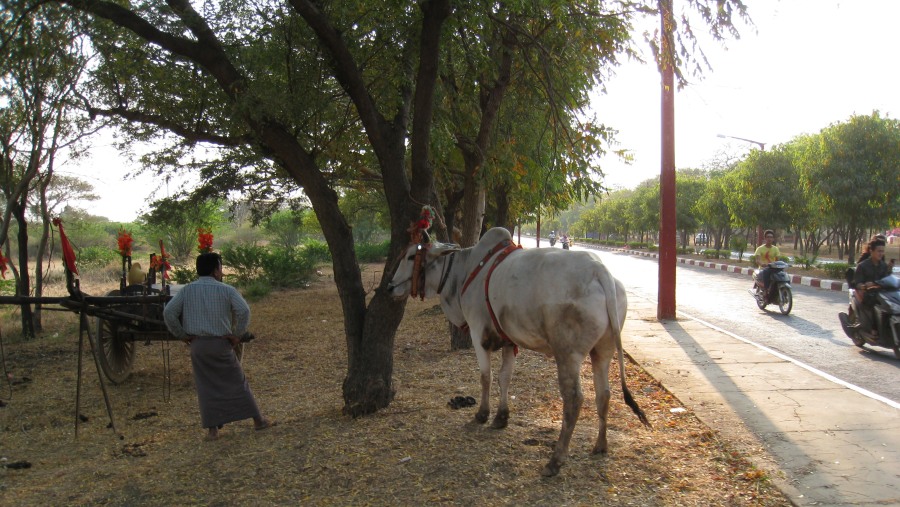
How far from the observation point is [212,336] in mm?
5113

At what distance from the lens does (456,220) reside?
13.8 meters

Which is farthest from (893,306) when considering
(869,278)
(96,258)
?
(96,258)

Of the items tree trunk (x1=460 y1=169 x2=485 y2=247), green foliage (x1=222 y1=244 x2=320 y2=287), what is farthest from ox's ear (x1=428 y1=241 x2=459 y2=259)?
green foliage (x1=222 y1=244 x2=320 y2=287)

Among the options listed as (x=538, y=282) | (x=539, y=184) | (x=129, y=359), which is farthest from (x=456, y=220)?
(x=538, y=282)

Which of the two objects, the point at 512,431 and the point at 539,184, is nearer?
the point at 512,431

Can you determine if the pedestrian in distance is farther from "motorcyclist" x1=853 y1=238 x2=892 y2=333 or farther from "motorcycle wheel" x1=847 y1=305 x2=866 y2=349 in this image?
"motorcycle wheel" x1=847 y1=305 x2=866 y2=349

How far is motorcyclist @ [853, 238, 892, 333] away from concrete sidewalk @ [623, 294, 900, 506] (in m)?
1.21

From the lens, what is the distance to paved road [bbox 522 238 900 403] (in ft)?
23.0

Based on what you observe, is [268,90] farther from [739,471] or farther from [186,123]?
[739,471]

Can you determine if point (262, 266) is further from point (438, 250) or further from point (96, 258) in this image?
point (438, 250)

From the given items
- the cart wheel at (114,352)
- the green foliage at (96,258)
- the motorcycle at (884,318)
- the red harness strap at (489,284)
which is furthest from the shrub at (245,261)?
the motorcycle at (884,318)

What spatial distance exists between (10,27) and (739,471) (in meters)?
7.16

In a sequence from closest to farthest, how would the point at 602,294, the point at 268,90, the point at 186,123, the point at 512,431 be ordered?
the point at 602,294
the point at 512,431
the point at 268,90
the point at 186,123

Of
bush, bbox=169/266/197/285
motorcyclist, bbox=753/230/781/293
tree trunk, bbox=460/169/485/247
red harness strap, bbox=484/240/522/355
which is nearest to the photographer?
red harness strap, bbox=484/240/522/355
